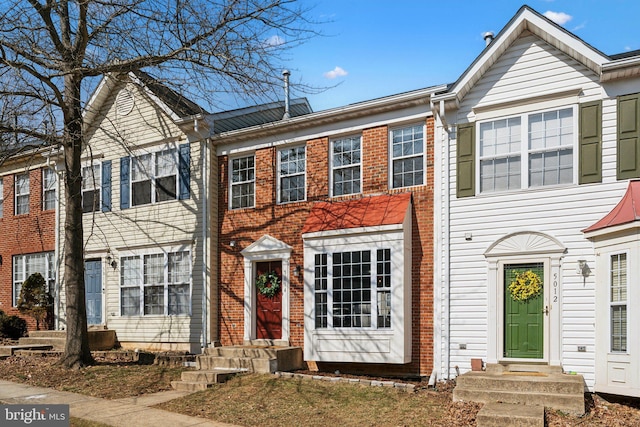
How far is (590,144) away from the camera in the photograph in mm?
10953

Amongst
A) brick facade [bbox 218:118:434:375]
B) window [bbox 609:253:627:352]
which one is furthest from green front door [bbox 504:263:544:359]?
brick facade [bbox 218:118:434:375]

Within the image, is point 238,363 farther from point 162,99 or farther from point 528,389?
point 162,99

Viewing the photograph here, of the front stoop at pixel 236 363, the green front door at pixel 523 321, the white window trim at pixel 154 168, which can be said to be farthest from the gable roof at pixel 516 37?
the white window trim at pixel 154 168

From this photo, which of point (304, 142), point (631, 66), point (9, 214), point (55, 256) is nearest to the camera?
point (631, 66)

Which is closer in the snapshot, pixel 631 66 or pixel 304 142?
pixel 631 66

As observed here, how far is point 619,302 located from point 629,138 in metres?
2.95

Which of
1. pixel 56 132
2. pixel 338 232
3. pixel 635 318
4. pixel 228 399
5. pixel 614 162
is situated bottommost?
pixel 228 399

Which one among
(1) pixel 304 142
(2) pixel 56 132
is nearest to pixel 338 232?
(1) pixel 304 142

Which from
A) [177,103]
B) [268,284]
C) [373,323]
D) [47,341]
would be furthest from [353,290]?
[47,341]

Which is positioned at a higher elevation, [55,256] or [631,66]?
[631,66]

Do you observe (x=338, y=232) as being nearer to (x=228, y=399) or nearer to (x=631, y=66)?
(x=228, y=399)

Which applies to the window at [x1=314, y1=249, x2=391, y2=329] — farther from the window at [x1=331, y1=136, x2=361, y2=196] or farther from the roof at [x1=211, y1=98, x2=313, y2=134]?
the roof at [x1=211, y1=98, x2=313, y2=134]

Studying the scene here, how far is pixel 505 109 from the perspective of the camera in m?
11.9

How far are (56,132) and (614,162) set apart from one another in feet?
39.8
